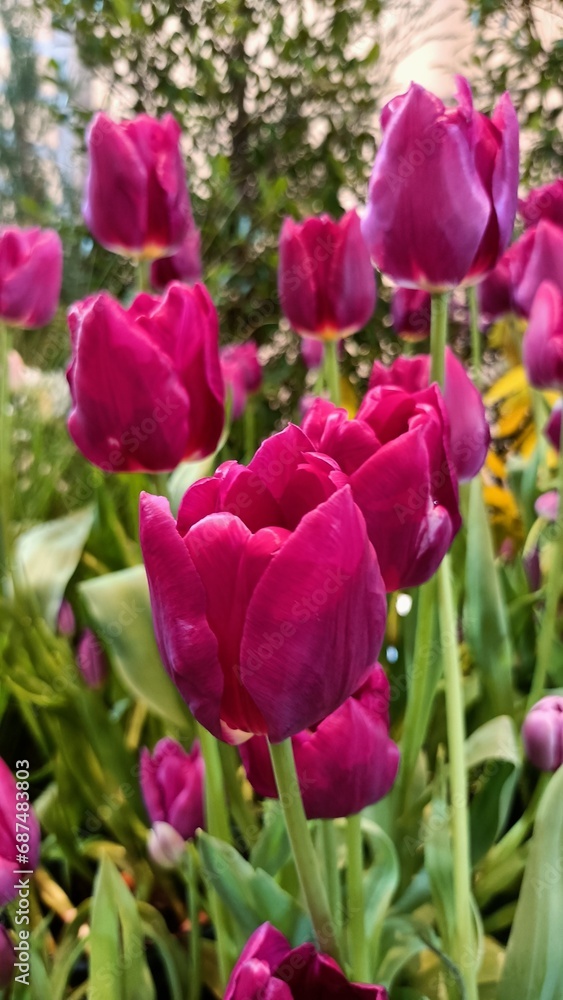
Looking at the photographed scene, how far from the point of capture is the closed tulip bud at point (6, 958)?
0.23 m

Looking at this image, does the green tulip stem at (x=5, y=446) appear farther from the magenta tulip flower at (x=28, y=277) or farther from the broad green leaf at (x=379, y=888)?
the broad green leaf at (x=379, y=888)

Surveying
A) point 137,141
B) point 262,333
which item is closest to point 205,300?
point 137,141

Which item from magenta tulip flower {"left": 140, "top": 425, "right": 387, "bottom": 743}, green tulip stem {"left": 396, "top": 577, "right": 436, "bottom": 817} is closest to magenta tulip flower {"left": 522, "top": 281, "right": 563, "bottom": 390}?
green tulip stem {"left": 396, "top": 577, "right": 436, "bottom": 817}

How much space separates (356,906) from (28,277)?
1.26 feet

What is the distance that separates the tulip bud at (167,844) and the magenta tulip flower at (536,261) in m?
0.28

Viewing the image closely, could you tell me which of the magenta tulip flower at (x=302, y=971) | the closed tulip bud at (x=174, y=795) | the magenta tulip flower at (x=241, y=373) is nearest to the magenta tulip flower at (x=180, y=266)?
the magenta tulip flower at (x=241, y=373)

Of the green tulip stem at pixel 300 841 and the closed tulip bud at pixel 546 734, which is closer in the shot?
the green tulip stem at pixel 300 841

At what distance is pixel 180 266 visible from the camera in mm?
457

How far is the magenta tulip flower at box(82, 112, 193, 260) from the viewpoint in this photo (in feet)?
1.17

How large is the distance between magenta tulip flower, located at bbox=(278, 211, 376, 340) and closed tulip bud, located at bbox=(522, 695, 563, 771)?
20 cm

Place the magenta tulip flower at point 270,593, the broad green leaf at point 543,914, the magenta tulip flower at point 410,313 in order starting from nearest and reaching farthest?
the magenta tulip flower at point 270,593 → the broad green leaf at point 543,914 → the magenta tulip flower at point 410,313

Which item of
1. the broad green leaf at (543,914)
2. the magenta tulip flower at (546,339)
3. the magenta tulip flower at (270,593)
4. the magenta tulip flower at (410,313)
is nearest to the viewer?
the magenta tulip flower at (270,593)

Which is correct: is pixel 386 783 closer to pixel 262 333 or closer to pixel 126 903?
pixel 126 903

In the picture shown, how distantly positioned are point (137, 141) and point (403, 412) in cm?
24
